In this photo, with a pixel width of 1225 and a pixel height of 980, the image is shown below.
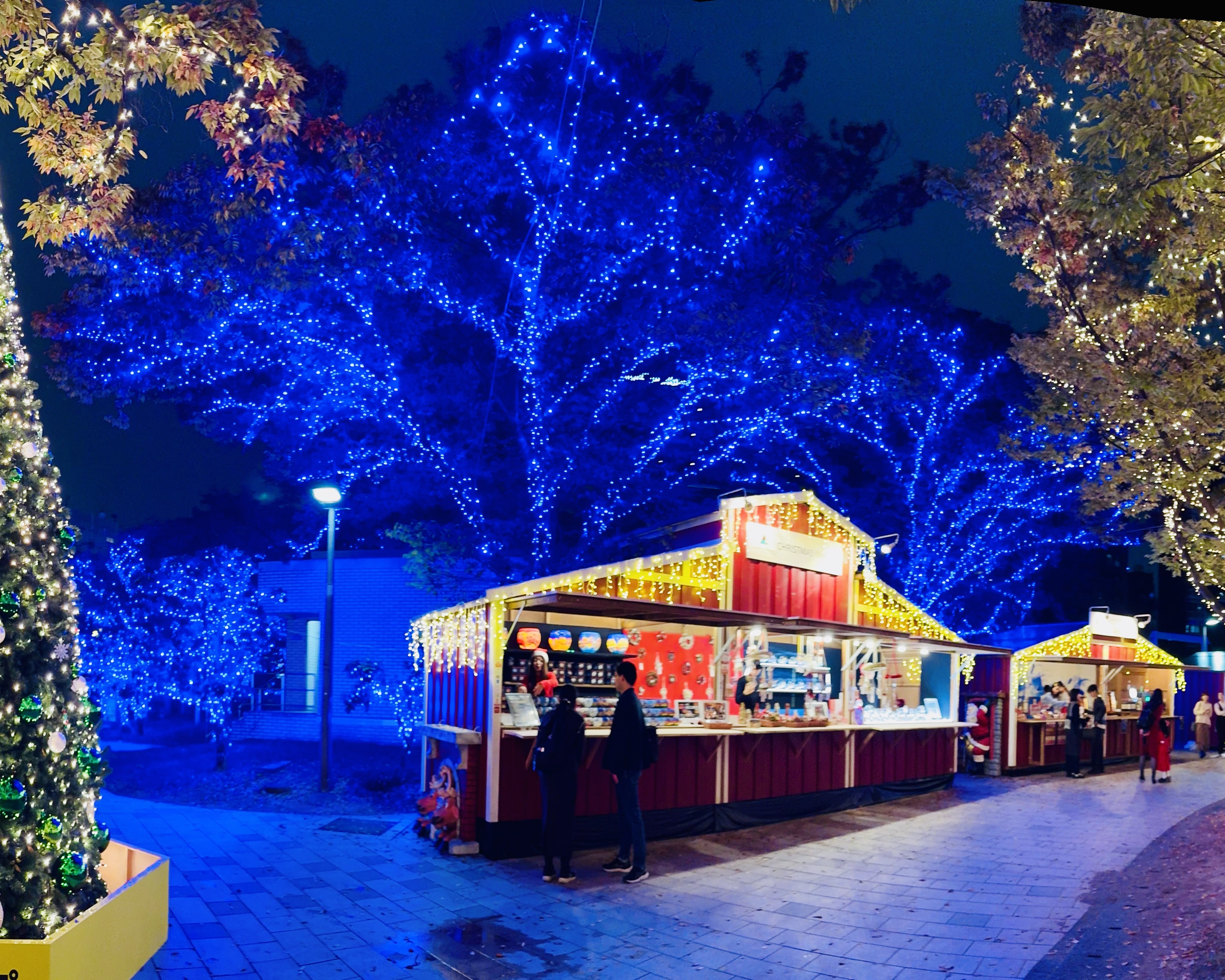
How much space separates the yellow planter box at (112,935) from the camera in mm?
3730

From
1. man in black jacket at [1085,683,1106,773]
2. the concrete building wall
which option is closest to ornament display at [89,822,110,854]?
the concrete building wall

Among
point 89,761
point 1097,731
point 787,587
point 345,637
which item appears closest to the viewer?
point 89,761

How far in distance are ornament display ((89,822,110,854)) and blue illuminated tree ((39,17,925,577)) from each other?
7.97 m

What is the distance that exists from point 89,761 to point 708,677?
29.9 feet

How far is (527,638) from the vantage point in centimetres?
1046

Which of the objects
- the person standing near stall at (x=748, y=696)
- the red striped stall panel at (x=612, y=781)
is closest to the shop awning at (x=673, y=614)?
the person standing near stall at (x=748, y=696)

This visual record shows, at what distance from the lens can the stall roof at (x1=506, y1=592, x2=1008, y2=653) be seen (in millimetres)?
9625

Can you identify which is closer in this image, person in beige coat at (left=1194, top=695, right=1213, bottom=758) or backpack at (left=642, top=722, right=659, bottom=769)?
backpack at (left=642, top=722, right=659, bottom=769)

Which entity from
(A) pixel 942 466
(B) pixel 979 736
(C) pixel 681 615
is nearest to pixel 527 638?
(C) pixel 681 615

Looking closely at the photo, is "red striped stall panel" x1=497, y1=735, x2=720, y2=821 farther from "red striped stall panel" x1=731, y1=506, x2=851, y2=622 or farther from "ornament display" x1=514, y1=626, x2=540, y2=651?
"red striped stall panel" x1=731, y1=506, x2=851, y2=622

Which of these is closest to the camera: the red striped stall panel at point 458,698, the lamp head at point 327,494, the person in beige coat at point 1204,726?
the red striped stall panel at point 458,698

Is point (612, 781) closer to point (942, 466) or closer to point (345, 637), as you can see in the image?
point (345, 637)

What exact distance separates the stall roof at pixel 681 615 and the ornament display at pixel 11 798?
561 cm

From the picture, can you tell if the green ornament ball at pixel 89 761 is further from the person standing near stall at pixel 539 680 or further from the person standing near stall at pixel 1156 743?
the person standing near stall at pixel 1156 743
